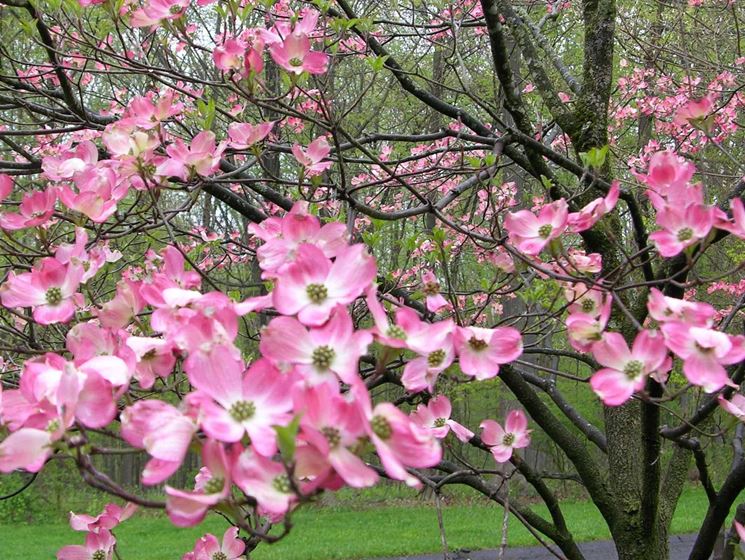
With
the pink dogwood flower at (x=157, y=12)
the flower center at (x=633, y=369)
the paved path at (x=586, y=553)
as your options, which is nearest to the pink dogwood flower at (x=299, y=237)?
the flower center at (x=633, y=369)

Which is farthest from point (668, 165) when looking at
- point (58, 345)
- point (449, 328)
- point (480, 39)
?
point (480, 39)

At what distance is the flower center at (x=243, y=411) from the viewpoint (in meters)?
0.76

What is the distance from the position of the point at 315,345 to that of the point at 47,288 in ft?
2.09

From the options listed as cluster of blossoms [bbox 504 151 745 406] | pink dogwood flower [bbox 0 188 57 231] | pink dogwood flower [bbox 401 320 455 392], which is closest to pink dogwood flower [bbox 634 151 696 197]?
cluster of blossoms [bbox 504 151 745 406]

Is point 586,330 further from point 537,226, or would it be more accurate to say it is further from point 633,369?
point 537,226

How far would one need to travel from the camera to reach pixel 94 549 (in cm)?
148

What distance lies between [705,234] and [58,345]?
2152 millimetres

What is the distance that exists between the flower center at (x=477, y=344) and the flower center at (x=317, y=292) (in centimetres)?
27

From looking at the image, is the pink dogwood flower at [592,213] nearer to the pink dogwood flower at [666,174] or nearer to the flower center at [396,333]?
the pink dogwood flower at [666,174]

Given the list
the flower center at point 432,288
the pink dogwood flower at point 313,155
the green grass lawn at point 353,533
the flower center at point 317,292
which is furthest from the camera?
the green grass lawn at point 353,533

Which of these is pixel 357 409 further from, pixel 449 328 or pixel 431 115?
pixel 431 115

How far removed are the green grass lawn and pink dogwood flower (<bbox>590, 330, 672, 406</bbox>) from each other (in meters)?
8.08

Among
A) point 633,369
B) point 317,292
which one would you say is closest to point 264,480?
point 317,292

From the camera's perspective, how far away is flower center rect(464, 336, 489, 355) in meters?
1.03
